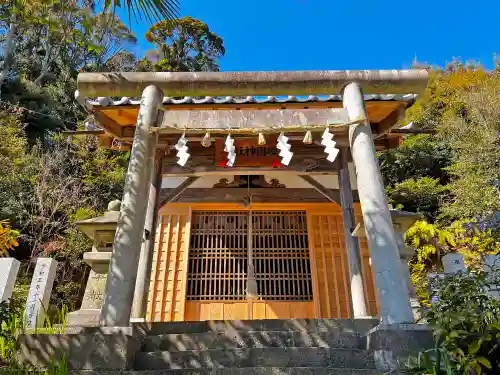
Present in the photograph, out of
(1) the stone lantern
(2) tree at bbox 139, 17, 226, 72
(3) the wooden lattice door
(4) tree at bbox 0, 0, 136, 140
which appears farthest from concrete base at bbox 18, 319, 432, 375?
(2) tree at bbox 139, 17, 226, 72

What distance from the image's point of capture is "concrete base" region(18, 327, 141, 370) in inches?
130

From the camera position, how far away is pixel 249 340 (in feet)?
13.3

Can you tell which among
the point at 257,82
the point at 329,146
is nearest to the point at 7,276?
the point at 257,82

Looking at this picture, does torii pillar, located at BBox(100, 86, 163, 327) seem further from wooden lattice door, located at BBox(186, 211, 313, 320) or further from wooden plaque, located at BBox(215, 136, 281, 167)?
wooden lattice door, located at BBox(186, 211, 313, 320)

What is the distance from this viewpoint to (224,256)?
317 inches

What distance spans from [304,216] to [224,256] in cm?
205

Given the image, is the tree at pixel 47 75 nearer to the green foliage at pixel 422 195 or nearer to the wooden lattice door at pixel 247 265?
the wooden lattice door at pixel 247 265

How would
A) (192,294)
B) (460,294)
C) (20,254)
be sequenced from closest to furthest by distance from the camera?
(460,294) → (192,294) → (20,254)

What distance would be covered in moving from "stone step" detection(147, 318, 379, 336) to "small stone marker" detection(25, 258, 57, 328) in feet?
11.8

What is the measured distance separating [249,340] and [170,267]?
418 cm

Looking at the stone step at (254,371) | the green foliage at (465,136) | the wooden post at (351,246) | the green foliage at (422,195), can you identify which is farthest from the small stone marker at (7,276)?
the green foliage at (422,195)

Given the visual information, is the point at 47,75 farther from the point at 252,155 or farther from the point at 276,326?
the point at 276,326

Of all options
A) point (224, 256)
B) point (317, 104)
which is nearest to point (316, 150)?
point (317, 104)

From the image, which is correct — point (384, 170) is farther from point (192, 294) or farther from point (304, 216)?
point (192, 294)
